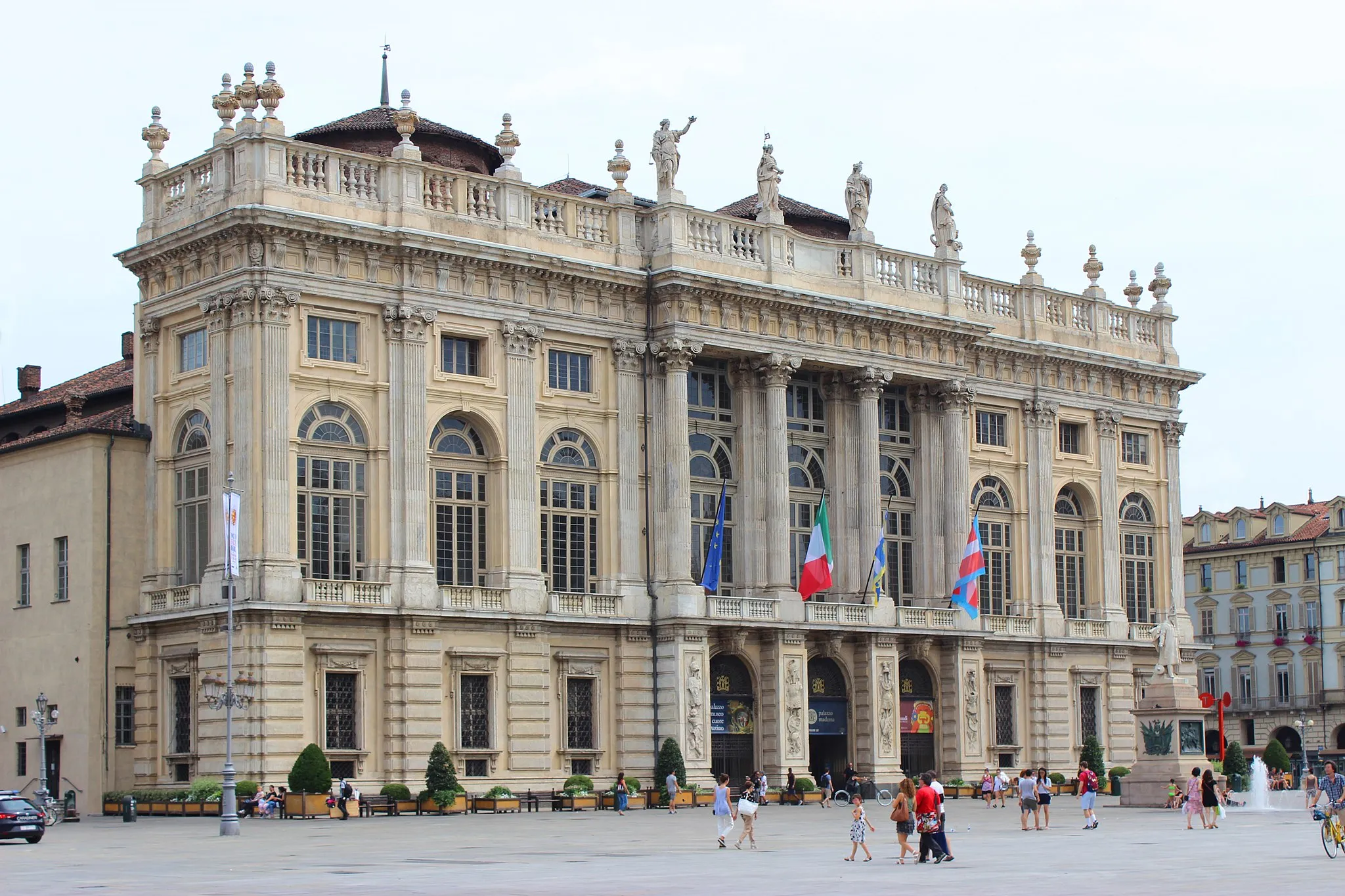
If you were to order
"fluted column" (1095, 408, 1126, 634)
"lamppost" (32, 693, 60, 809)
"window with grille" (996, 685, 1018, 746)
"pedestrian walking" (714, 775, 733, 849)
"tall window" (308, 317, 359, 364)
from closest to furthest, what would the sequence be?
"pedestrian walking" (714, 775, 733, 849) → "lamppost" (32, 693, 60, 809) → "tall window" (308, 317, 359, 364) → "window with grille" (996, 685, 1018, 746) → "fluted column" (1095, 408, 1126, 634)

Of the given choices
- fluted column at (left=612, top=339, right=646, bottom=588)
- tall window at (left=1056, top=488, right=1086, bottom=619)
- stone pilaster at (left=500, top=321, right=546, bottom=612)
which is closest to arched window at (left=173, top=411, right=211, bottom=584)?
stone pilaster at (left=500, top=321, right=546, bottom=612)

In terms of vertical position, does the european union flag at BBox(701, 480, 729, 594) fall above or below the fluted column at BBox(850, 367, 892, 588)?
below

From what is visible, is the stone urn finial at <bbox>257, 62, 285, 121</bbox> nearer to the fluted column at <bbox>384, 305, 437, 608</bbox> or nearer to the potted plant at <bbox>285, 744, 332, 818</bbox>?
the fluted column at <bbox>384, 305, 437, 608</bbox>

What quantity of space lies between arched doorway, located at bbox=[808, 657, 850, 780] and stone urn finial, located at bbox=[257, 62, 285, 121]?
24.8m

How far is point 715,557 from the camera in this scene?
2507 inches

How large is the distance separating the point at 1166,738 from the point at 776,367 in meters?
17.4

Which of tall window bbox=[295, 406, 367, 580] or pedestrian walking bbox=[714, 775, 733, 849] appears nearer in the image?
pedestrian walking bbox=[714, 775, 733, 849]

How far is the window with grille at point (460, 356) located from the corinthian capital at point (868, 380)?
14.1 meters

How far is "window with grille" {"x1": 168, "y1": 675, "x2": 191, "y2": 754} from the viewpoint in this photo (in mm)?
57594

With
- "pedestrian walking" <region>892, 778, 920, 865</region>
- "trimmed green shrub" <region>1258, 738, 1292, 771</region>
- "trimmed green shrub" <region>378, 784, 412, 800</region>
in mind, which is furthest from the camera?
"trimmed green shrub" <region>1258, 738, 1292, 771</region>

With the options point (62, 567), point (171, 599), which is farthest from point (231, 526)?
point (62, 567)

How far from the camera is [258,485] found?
55625mm

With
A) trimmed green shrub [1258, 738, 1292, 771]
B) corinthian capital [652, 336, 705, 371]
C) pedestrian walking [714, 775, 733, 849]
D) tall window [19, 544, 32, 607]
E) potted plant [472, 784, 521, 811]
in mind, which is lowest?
trimmed green shrub [1258, 738, 1292, 771]

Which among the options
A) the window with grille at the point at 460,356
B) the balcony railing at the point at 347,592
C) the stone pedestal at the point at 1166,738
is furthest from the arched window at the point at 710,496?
the stone pedestal at the point at 1166,738
